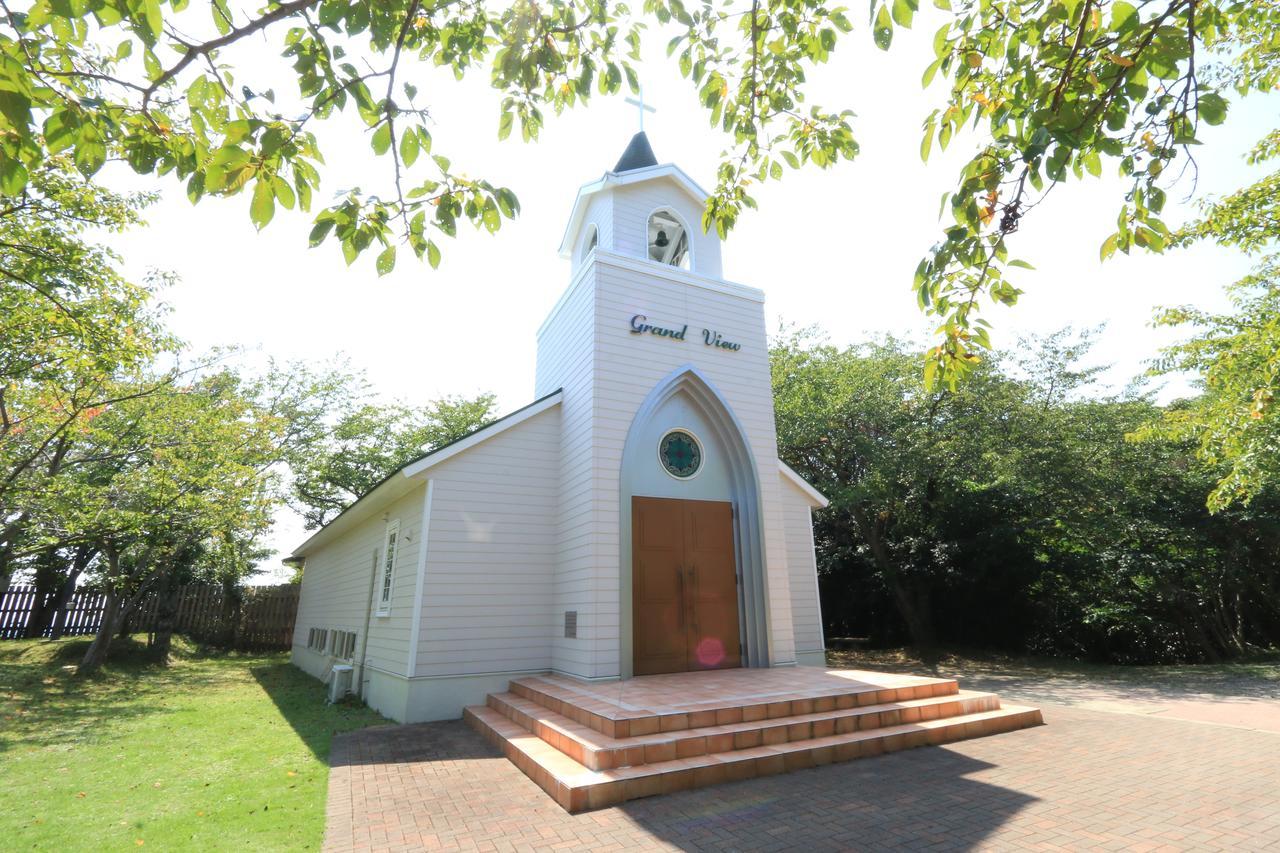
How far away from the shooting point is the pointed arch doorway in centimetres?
881

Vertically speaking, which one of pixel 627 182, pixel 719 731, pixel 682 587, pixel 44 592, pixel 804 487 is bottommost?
pixel 719 731

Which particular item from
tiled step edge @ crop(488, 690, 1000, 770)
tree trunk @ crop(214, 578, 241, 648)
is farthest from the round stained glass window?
tree trunk @ crop(214, 578, 241, 648)

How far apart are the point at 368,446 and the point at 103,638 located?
1129cm

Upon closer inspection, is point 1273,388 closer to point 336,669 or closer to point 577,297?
point 577,297

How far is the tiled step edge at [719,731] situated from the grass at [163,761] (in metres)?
2.07

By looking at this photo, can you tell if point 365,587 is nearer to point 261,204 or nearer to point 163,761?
point 163,761

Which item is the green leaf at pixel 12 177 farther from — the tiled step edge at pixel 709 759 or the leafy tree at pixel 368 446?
the leafy tree at pixel 368 446

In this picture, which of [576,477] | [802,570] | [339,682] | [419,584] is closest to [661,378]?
[576,477]

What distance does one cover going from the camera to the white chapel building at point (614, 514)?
334 inches

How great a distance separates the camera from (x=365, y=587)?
11531 mm

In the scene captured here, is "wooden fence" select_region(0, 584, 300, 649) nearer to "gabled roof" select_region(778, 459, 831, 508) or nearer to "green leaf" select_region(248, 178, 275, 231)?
"gabled roof" select_region(778, 459, 831, 508)

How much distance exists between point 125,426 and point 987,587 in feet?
74.1

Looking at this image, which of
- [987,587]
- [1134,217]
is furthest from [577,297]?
[987,587]

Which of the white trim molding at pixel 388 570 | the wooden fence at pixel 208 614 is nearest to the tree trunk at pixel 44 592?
the wooden fence at pixel 208 614
